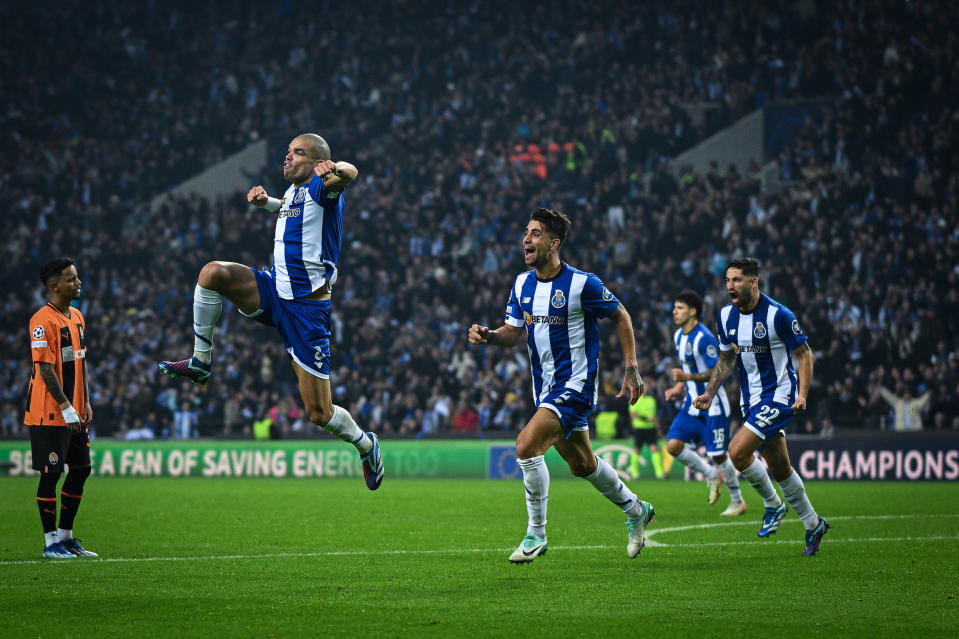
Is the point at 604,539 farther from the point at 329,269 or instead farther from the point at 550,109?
the point at 550,109

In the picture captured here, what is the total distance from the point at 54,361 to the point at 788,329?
6749 mm

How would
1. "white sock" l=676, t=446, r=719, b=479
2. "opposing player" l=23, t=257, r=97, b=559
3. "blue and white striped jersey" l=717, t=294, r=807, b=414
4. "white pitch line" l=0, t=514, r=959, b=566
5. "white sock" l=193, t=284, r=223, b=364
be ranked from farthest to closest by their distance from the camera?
"white sock" l=676, t=446, r=719, b=479 → "blue and white striped jersey" l=717, t=294, r=807, b=414 → "opposing player" l=23, t=257, r=97, b=559 → "white pitch line" l=0, t=514, r=959, b=566 → "white sock" l=193, t=284, r=223, b=364

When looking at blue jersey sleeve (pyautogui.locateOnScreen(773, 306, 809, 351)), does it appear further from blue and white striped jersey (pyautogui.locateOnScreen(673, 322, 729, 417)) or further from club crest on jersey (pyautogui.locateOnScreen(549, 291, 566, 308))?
blue and white striped jersey (pyautogui.locateOnScreen(673, 322, 729, 417))

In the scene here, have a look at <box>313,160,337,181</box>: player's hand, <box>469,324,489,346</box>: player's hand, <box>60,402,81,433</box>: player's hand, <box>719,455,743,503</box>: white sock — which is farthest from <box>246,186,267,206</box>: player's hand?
<box>719,455,743,503</box>: white sock

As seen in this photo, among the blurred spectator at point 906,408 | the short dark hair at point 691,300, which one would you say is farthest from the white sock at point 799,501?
the blurred spectator at point 906,408

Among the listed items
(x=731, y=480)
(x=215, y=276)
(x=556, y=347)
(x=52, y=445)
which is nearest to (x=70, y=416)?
(x=52, y=445)

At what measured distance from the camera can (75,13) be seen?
141ft

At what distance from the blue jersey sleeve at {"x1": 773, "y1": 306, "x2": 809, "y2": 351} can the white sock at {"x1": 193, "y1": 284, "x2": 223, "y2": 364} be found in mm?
5218

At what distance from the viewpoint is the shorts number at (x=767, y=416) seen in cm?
1070

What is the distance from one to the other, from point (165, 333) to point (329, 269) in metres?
24.8

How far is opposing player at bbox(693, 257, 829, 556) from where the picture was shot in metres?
10.7

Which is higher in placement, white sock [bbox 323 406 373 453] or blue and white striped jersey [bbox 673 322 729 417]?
blue and white striped jersey [bbox 673 322 729 417]

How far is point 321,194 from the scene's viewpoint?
30.0 feet

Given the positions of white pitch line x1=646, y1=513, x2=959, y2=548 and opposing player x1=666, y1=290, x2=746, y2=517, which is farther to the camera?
opposing player x1=666, y1=290, x2=746, y2=517
